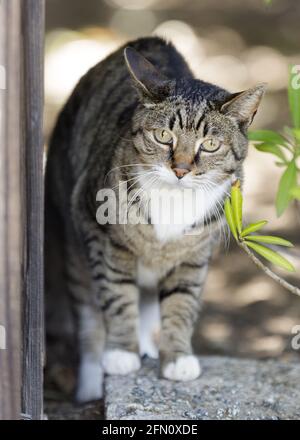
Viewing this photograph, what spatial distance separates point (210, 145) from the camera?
326 cm

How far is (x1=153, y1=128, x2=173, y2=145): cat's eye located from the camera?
3.27 metres

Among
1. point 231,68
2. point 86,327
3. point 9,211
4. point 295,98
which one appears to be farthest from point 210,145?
point 231,68

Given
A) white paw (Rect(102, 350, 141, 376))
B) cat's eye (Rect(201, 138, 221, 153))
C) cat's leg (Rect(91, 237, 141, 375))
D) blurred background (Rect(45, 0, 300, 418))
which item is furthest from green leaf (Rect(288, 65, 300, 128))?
blurred background (Rect(45, 0, 300, 418))

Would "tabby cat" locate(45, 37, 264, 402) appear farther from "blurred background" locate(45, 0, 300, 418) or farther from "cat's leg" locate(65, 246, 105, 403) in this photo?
"blurred background" locate(45, 0, 300, 418)

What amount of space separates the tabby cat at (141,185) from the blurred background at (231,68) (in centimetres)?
76

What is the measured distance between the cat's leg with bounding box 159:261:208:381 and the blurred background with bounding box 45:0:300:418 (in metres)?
0.94

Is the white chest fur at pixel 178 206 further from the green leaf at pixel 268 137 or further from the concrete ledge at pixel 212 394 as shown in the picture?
the concrete ledge at pixel 212 394

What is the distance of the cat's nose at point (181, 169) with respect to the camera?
10.4 feet

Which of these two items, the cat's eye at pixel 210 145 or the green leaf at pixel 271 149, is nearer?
the green leaf at pixel 271 149

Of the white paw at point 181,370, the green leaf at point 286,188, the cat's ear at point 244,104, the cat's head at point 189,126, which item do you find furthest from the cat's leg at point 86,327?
the green leaf at point 286,188

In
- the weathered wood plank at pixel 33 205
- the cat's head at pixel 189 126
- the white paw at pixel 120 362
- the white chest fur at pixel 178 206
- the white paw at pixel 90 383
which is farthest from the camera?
the white paw at pixel 90 383

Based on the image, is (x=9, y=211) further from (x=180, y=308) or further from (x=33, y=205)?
(x=180, y=308)
